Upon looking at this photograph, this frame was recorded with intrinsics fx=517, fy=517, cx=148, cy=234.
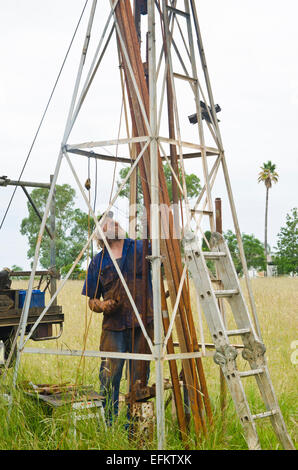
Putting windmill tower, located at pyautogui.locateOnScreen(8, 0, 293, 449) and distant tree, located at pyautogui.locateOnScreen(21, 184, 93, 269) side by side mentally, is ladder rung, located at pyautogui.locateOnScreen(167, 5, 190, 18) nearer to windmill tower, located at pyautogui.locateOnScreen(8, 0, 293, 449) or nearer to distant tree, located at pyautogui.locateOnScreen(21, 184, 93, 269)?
windmill tower, located at pyautogui.locateOnScreen(8, 0, 293, 449)

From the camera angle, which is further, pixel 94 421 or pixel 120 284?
pixel 120 284

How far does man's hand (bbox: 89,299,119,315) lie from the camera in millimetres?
5191

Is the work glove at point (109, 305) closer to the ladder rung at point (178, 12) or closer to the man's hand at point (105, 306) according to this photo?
the man's hand at point (105, 306)

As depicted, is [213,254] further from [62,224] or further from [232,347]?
[62,224]

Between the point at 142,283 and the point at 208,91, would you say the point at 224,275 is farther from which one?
the point at 208,91

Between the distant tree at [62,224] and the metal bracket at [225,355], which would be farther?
the distant tree at [62,224]

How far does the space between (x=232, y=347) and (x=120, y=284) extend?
4.97 feet

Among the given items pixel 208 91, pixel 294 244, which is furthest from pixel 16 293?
pixel 294 244

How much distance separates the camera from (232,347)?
4.32m

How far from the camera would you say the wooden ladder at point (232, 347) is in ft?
13.9

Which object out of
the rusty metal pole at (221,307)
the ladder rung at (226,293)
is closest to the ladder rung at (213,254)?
the ladder rung at (226,293)

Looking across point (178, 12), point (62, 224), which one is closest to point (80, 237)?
point (62, 224)

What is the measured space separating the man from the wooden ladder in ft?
2.26

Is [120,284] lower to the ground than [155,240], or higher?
lower
